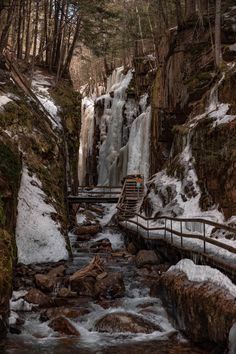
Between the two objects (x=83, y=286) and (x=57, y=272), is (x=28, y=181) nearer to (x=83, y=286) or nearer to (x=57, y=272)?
(x=57, y=272)

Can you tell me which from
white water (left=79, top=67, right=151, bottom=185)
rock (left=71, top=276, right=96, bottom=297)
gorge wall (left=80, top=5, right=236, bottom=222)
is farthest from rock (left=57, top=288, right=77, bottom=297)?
white water (left=79, top=67, right=151, bottom=185)

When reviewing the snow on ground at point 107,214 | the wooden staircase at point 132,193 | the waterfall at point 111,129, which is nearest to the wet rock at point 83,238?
the wooden staircase at point 132,193

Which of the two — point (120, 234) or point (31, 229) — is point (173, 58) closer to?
point (120, 234)

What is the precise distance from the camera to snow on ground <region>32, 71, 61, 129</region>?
2652cm

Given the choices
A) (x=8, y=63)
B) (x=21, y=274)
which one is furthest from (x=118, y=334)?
(x=8, y=63)

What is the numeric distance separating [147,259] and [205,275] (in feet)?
21.1

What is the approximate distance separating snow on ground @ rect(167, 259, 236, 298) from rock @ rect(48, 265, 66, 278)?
3992mm

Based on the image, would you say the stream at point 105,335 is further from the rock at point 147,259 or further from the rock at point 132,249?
the rock at point 132,249

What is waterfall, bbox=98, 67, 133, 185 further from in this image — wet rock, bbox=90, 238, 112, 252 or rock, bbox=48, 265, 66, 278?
rock, bbox=48, 265, 66, 278

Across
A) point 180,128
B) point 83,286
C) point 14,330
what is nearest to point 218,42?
point 180,128

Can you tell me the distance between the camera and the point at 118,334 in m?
9.26

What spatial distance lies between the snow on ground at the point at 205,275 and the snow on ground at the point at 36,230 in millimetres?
5829

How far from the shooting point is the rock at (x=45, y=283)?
11984 millimetres

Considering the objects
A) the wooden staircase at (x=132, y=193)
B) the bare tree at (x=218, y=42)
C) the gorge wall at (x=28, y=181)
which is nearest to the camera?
the gorge wall at (x=28, y=181)
